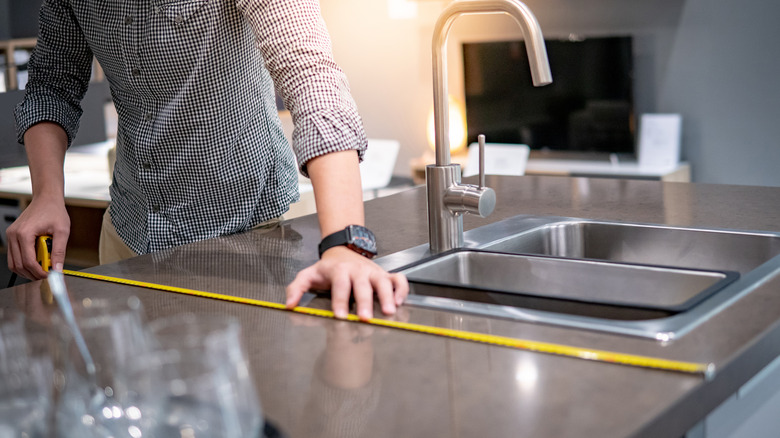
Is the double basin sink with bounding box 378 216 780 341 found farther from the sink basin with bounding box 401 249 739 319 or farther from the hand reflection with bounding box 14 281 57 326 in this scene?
the hand reflection with bounding box 14 281 57 326

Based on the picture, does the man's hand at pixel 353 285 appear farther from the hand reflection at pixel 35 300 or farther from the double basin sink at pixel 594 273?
the hand reflection at pixel 35 300

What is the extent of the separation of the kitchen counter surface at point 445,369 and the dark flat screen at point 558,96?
3554 millimetres

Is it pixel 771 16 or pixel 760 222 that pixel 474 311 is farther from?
pixel 771 16

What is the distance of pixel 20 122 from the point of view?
1502 millimetres

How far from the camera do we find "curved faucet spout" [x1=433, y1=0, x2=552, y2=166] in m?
1.05

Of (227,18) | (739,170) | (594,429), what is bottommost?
(739,170)

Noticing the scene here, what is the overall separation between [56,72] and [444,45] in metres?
0.76

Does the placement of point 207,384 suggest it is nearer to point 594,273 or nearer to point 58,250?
point 594,273

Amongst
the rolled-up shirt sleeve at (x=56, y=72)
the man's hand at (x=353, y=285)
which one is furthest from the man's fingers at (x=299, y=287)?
the rolled-up shirt sleeve at (x=56, y=72)

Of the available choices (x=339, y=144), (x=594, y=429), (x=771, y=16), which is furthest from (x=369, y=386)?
(x=771, y=16)

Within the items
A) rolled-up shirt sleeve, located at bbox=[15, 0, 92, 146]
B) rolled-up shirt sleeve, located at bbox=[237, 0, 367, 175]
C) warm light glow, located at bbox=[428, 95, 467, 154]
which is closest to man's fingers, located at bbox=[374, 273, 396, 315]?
rolled-up shirt sleeve, located at bbox=[237, 0, 367, 175]

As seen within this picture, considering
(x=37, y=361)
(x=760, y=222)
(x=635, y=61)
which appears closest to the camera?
(x=37, y=361)

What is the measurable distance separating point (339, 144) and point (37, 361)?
616 millimetres

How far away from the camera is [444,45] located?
3.94 ft
